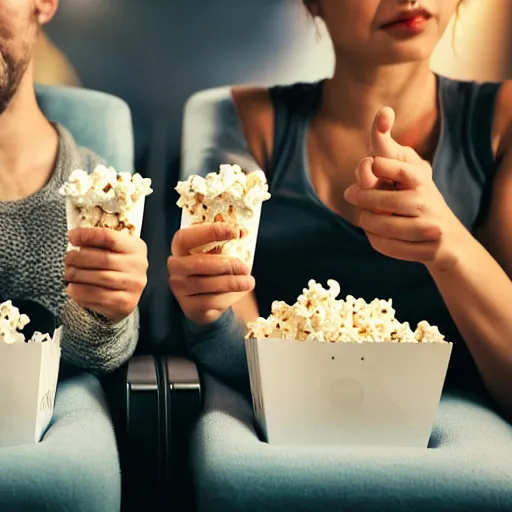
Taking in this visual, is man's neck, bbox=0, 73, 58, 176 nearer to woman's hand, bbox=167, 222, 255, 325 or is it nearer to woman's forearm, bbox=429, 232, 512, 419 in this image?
woman's hand, bbox=167, 222, 255, 325

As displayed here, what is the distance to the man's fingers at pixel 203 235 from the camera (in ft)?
5.57

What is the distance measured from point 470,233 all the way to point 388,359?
60 centimetres

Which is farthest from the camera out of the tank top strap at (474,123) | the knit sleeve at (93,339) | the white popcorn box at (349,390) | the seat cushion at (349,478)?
the tank top strap at (474,123)

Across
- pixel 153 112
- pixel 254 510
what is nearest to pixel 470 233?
pixel 153 112

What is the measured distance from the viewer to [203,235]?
1.72 metres

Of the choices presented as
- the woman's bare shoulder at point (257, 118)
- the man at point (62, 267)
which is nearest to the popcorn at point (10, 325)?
the man at point (62, 267)

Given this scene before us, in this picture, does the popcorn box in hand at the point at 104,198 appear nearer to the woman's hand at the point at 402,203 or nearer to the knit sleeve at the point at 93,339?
the knit sleeve at the point at 93,339

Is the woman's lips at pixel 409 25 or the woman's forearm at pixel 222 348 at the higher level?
the woman's lips at pixel 409 25

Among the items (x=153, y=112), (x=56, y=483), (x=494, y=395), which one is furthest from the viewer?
(x=153, y=112)

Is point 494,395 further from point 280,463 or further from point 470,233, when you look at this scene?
point 280,463

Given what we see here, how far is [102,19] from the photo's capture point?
2.13m

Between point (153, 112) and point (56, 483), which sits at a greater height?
point (153, 112)

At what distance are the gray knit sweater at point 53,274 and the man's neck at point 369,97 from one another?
2.15ft

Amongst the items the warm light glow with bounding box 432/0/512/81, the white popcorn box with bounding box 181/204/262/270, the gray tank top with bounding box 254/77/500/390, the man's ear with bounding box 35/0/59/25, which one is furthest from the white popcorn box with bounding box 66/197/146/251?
the warm light glow with bounding box 432/0/512/81
